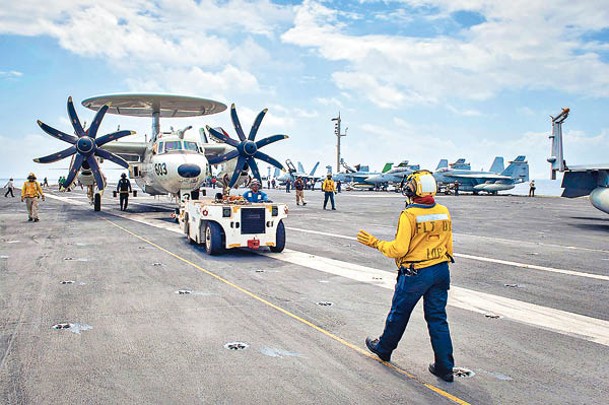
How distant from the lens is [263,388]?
418 centimetres

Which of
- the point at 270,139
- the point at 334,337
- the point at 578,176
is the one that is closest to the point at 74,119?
the point at 270,139

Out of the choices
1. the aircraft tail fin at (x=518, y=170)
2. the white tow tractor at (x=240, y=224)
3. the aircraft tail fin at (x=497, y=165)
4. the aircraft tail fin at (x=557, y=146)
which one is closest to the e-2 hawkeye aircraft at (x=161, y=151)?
the white tow tractor at (x=240, y=224)

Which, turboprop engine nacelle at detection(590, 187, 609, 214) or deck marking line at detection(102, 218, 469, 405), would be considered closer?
deck marking line at detection(102, 218, 469, 405)

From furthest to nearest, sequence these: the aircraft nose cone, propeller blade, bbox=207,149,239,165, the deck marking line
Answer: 1. propeller blade, bbox=207,149,239,165
2. the aircraft nose cone
3. the deck marking line

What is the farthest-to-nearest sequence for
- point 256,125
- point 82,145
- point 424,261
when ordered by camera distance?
point 256,125 < point 82,145 < point 424,261

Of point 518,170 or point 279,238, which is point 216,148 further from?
point 518,170

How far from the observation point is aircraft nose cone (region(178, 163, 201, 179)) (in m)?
19.5

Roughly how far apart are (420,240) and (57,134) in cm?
2226

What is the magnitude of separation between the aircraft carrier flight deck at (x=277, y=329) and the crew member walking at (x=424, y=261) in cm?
47

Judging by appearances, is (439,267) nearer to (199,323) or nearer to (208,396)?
(208,396)

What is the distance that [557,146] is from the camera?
2405 cm

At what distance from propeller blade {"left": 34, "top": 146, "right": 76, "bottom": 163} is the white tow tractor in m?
14.1

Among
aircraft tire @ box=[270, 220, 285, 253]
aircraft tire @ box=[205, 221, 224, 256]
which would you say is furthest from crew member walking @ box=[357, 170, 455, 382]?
aircraft tire @ box=[270, 220, 285, 253]

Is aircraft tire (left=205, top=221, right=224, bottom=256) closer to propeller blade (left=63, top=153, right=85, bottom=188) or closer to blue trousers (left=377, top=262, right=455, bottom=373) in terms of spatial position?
blue trousers (left=377, top=262, right=455, bottom=373)
